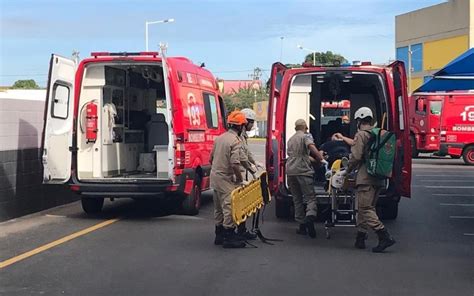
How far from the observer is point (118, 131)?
12.0m

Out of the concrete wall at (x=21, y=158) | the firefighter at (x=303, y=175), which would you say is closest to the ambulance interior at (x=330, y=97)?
the firefighter at (x=303, y=175)

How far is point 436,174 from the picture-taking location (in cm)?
2069

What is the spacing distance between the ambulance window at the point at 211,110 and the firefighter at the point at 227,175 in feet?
12.5

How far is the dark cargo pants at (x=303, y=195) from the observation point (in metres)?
9.23

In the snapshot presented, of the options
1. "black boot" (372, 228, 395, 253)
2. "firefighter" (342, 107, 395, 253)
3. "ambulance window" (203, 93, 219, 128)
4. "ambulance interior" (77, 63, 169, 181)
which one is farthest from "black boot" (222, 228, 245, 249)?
"ambulance window" (203, 93, 219, 128)

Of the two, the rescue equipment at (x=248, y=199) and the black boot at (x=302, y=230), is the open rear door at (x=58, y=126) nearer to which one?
the rescue equipment at (x=248, y=199)

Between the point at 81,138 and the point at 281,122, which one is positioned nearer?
the point at 281,122

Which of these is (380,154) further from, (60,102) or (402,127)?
(60,102)

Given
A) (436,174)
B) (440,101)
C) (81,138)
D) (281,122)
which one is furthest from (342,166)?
(440,101)

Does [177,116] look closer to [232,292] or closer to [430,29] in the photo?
[232,292]

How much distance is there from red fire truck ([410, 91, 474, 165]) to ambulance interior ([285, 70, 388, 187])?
472 inches

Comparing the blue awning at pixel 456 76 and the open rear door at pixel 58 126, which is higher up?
the blue awning at pixel 456 76

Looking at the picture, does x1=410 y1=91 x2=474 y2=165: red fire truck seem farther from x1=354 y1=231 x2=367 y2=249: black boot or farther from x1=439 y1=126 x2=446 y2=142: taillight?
x1=354 y1=231 x2=367 y2=249: black boot

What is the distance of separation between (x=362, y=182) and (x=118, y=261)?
10.3ft
